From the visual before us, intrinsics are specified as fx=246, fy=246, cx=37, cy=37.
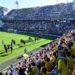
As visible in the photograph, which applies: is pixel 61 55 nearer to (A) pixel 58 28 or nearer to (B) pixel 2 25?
(A) pixel 58 28

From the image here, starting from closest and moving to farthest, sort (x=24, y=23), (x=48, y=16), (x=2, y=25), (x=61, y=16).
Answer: (x=61, y=16) < (x=48, y=16) < (x=24, y=23) < (x=2, y=25)

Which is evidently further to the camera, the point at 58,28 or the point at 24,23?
the point at 24,23

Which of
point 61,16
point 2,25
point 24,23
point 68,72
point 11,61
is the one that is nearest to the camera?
point 68,72

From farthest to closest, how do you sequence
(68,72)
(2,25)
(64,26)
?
(2,25)
(64,26)
(68,72)

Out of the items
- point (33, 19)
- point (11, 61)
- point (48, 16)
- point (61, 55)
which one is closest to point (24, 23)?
point (33, 19)

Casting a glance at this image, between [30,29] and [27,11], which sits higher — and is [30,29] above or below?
below

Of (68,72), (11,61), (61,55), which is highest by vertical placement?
(61,55)

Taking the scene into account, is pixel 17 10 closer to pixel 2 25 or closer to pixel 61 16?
pixel 2 25

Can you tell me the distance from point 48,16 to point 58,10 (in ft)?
8.52

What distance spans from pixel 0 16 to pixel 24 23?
1201 cm

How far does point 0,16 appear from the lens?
222 feet

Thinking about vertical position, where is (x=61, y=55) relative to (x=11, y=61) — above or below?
above

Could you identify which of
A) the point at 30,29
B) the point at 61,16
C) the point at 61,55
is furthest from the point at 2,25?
the point at 61,55

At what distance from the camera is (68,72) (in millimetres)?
5957
